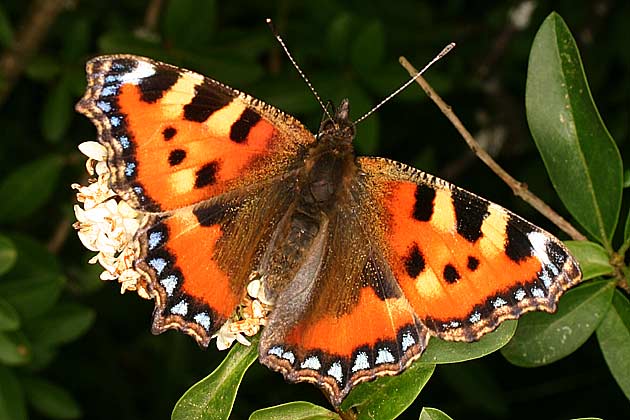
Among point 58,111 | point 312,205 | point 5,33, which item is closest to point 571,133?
point 312,205

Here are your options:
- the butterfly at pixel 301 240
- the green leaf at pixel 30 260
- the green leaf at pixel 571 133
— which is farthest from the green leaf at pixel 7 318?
the green leaf at pixel 571 133

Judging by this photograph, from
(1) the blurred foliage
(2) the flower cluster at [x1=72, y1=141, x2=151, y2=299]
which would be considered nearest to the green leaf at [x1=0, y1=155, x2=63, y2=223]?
(1) the blurred foliage

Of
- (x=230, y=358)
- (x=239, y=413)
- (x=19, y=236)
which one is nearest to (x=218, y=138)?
(x=230, y=358)

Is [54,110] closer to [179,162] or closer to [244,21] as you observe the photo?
[244,21]

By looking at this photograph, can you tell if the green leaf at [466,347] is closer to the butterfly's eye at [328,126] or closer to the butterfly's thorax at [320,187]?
the butterfly's thorax at [320,187]

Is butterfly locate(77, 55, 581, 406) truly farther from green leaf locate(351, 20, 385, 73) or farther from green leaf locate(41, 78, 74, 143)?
green leaf locate(41, 78, 74, 143)

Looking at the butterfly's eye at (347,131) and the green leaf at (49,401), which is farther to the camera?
the green leaf at (49,401)

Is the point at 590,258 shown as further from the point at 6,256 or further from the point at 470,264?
the point at 6,256
